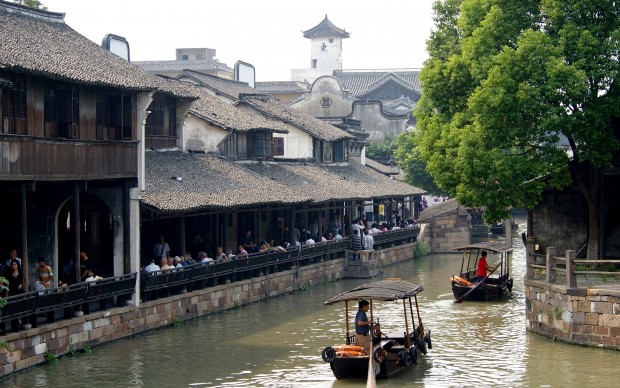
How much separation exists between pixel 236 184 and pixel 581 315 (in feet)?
50.4

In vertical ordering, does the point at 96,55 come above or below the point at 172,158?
above

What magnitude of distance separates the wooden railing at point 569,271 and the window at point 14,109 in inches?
535

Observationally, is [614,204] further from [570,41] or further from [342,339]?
[342,339]

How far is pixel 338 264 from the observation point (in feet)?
147

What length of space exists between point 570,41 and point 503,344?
8.33 m

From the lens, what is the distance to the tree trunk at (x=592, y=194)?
30.2m

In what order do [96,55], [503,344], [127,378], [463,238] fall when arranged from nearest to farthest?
[127,378] → [503,344] → [96,55] → [463,238]

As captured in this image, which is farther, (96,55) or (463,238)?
(463,238)

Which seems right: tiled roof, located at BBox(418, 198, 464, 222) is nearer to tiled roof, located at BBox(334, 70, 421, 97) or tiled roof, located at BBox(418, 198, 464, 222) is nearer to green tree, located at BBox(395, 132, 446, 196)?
green tree, located at BBox(395, 132, 446, 196)

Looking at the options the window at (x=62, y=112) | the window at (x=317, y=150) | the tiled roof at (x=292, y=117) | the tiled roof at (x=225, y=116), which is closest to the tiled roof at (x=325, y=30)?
the tiled roof at (x=292, y=117)

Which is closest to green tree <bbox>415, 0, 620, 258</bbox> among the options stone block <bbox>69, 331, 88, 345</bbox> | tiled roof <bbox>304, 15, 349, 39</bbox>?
stone block <bbox>69, 331, 88, 345</bbox>

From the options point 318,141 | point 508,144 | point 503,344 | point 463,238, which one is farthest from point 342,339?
point 463,238

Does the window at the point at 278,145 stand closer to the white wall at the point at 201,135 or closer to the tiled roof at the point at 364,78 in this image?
the white wall at the point at 201,135

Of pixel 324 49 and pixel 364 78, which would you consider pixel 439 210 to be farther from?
pixel 324 49
